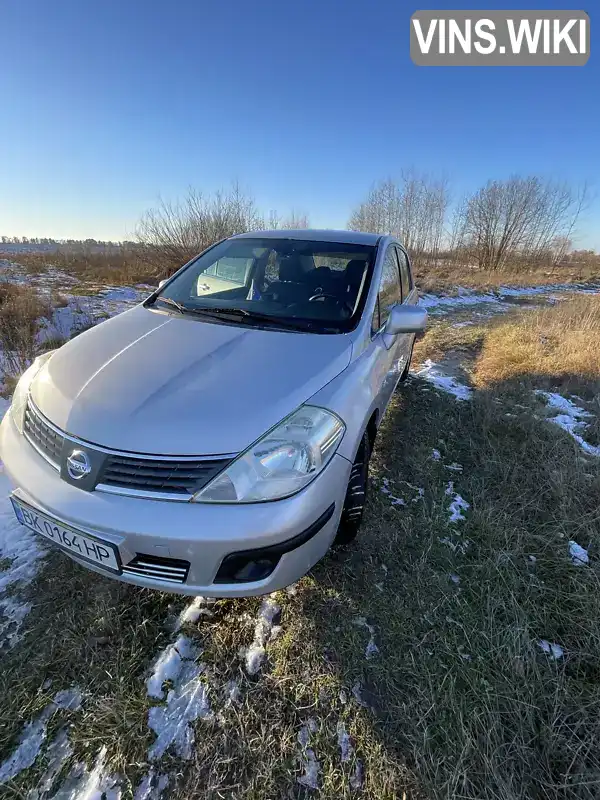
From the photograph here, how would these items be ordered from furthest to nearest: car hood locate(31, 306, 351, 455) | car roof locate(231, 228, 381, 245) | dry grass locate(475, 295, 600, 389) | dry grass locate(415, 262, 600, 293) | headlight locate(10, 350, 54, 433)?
dry grass locate(415, 262, 600, 293), dry grass locate(475, 295, 600, 389), car roof locate(231, 228, 381, 245), headlight locate(10, 350, 54, 433), car hood locate(31, 306, 351, 455)

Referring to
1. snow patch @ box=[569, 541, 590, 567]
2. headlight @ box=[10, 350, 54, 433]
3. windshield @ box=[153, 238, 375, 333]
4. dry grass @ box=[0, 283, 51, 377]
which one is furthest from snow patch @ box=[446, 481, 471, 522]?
dry grass @ box=[0, 283, 51, 377]

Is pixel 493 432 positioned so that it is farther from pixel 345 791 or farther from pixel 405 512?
pixel 345 791

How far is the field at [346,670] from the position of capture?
3.79 ft

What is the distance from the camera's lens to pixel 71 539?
1.33 m

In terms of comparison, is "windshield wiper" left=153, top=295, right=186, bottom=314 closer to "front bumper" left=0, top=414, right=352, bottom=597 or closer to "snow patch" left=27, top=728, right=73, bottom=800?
"front bumper" left=0, top=414, right=352, bottom=597

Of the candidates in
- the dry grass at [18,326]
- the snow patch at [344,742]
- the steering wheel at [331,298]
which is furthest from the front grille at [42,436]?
the dry grass at [18,326]

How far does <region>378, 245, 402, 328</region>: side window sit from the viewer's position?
7.99 feet

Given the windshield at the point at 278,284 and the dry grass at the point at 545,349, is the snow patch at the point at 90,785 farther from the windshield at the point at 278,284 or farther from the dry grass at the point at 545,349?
the dry grass at the point at 545,349

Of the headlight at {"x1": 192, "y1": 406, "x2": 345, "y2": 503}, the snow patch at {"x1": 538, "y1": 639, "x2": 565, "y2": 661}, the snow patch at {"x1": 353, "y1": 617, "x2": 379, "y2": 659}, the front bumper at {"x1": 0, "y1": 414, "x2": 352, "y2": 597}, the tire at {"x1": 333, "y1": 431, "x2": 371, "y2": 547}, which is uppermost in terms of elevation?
the headlight at {"x1": 192, "y1": 406, "x2": 345, "y2": 503}

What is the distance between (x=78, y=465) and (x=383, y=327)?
1785 millimetres

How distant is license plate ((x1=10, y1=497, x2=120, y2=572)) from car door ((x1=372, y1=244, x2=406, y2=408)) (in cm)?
148

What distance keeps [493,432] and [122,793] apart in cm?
335

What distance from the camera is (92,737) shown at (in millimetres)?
1212

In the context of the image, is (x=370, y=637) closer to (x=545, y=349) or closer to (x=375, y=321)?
(x=375, y=321)
